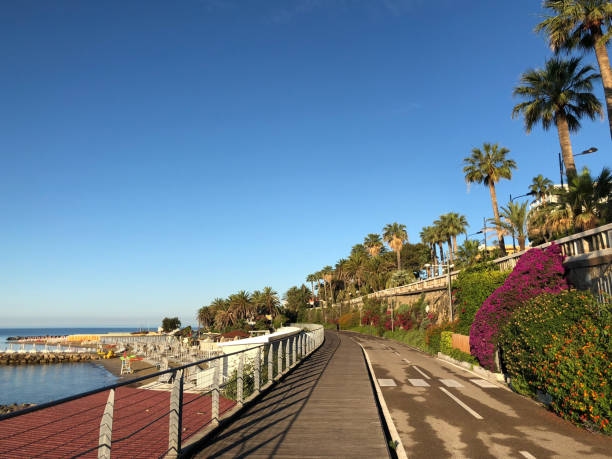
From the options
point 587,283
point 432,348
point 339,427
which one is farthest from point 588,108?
point 339,427

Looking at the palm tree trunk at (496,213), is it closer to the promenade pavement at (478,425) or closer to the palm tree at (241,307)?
the promenade pavement at (478,425)

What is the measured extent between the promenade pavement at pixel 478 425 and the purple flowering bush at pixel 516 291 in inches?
77.8

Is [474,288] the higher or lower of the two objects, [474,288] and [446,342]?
the higher

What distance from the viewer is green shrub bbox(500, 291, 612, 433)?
30.7 ft

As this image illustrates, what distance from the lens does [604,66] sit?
23734 millimetres

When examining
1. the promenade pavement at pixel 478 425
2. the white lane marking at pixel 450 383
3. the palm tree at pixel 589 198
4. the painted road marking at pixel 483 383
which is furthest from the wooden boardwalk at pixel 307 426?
the palm tree at pixel 589 198

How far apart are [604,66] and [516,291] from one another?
52.5 feet

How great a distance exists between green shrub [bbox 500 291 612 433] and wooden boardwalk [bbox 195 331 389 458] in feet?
16.1

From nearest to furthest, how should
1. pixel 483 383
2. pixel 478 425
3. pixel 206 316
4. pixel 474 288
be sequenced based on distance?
pixel 478 425 → pixel 483 383 → pixel 474 288 → pixel 206 316

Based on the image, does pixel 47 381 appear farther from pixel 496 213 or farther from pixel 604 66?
pixel 604 66

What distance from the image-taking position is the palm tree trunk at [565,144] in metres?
26.7

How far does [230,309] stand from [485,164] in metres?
70.5

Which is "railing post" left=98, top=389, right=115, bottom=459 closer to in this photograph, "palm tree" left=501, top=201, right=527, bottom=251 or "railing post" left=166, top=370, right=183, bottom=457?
"railing post" left=166, top=370, right=183, bottom=457

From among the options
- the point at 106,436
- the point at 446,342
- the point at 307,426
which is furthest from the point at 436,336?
the point at 106,436
